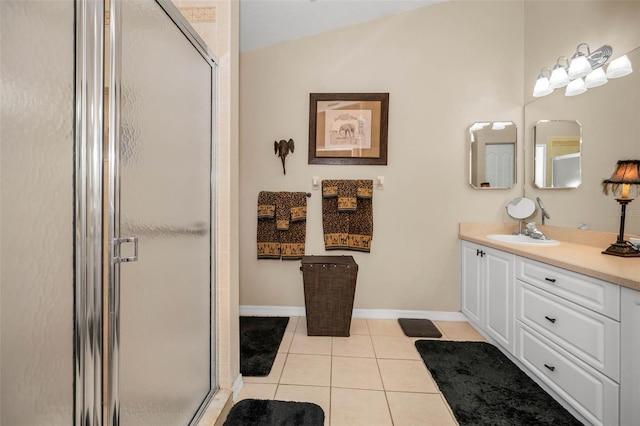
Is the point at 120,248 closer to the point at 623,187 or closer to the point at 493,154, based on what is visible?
the point at 623,187

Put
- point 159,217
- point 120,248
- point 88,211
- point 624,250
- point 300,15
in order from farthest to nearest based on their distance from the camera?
point 300,15 → point 624,250 → point 159,217 → point 120,248 → point 88,211

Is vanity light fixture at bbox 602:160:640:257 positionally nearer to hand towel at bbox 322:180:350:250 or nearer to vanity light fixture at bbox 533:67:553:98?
vanity light fixture at bbox 533:67:553:98

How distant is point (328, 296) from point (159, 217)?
167cm

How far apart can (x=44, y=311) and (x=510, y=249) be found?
7.57ft

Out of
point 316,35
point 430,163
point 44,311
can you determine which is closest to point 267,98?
point 316,35

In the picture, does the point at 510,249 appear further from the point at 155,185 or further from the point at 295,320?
the point at 155,185

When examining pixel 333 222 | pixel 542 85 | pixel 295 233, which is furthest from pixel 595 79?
pixel 295 233

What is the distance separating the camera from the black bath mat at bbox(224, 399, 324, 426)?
1475 millimetres

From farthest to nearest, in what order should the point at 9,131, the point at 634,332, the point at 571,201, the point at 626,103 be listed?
the point at 571,201
the point at 626,103
the point at 634,332
the point at 9,131

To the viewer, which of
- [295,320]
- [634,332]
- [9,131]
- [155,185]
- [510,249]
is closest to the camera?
[9,131]

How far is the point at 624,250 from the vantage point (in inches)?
67.2

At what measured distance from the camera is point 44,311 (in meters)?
0.66

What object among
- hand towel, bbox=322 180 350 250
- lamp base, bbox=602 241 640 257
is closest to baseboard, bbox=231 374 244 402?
hand towel, bbox=322 180 350 250

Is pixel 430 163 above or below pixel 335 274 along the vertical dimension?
above
